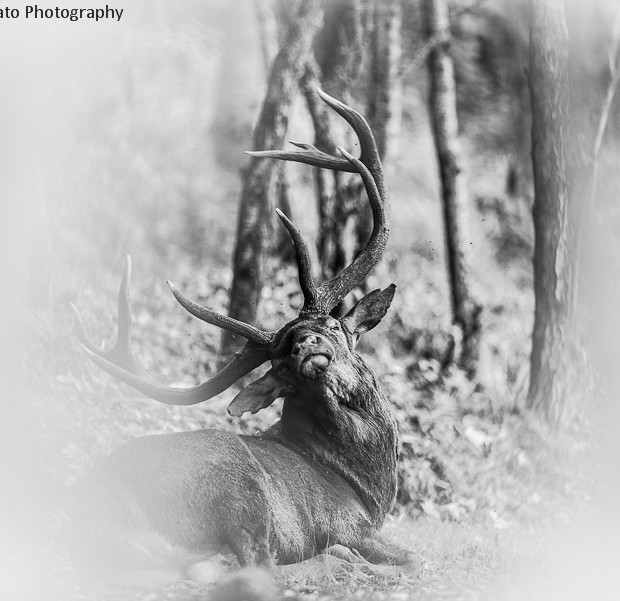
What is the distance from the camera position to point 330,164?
440 cm

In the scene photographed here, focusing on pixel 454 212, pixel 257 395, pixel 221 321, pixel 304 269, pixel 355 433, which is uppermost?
pixel 454 212

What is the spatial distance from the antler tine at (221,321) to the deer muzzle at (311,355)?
0.22 m

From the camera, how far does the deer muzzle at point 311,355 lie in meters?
3.86

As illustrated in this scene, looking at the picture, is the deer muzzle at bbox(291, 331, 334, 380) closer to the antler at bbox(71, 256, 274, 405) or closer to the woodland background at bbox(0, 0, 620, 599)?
the antler at bbox(71, 256, 274, 405)

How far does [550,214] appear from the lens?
6230 millimetres

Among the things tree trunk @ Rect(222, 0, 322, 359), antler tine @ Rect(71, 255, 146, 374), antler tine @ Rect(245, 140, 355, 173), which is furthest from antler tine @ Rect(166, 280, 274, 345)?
tree trunk @ Rect(222, 0, 322, 359)

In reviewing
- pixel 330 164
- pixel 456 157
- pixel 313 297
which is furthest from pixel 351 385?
pixel 456 157

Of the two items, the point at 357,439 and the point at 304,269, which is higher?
the point at 304,269

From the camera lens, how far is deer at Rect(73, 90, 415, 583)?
3613mm

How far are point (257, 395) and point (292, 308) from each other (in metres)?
3.66

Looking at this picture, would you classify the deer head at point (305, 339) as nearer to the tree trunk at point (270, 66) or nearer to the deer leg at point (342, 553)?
the deer leg at point (342, 553)

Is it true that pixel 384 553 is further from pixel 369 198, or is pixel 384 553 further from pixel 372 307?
pixel 369 198

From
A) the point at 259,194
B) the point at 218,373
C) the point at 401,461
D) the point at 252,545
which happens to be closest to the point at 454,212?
the point at 259,194

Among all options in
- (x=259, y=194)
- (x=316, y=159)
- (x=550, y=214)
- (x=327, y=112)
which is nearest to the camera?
(x=316, y=159)
